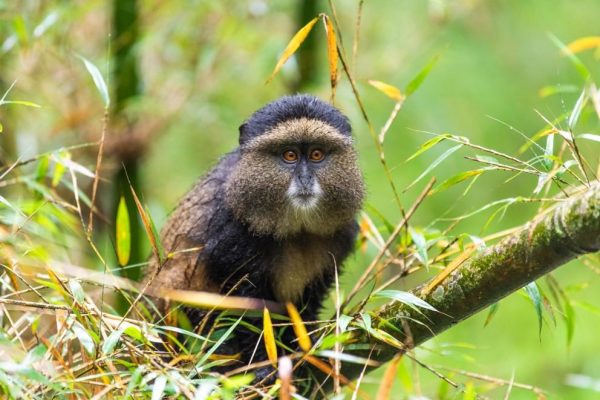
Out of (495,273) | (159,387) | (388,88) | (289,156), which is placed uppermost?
(388,88)

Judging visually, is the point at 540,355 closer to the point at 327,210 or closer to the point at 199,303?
the point at 327,210

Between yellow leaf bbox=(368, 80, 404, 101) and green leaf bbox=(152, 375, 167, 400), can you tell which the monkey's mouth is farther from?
green leaf bbox=(152, 375, 167, 400)

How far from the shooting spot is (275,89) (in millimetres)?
5609

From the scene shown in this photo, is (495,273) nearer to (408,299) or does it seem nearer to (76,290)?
(408,299)

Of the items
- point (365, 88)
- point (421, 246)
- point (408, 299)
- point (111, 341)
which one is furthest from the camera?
point (365, 88)

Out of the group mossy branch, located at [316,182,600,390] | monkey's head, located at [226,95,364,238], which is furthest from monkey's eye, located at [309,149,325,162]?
mossy branch, located at [316,182,600,390]

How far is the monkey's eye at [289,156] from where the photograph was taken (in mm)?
3488

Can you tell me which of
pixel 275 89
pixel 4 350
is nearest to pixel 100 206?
pixel 275 89

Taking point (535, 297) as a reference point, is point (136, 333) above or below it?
below

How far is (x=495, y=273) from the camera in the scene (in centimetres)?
238

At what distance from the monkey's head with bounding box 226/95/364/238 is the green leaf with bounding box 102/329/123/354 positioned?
1059 mm

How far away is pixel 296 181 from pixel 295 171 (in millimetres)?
42

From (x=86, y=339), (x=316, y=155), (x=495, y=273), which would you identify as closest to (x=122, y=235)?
(x=86, y=339)

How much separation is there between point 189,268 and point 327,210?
0.62 m
